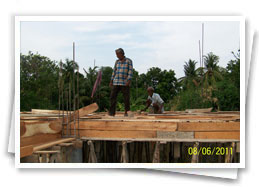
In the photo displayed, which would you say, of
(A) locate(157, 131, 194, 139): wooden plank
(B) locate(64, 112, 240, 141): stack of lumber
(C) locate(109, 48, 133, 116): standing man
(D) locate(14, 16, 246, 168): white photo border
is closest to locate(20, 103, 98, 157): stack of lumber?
(D) locate(14, 16, 246, 168): white photo border

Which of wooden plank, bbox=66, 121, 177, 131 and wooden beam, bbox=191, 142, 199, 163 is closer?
wooden beam, bbox=191, 142, 199, 163

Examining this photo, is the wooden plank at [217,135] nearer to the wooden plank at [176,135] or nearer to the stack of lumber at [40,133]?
the wooden plank at [176,135]

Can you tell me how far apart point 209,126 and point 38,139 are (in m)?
2.75

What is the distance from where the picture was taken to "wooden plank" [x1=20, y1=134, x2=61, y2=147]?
4645 millimetres

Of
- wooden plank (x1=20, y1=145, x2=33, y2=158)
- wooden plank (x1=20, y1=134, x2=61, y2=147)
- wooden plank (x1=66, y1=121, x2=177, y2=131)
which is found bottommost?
wooden plank (x1=20, y1=145, x2=33, y2=158)

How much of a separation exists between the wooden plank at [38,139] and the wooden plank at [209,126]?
209 cm

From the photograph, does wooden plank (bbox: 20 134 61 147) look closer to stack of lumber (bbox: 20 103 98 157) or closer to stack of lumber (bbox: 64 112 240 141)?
stack of lumber (bbox: 20 103 98 157)

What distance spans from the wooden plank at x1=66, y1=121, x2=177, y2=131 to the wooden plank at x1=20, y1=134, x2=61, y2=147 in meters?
0.46

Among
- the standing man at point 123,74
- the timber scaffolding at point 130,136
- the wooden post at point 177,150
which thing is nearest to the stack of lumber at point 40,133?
the timber scaffolding at point 130,136

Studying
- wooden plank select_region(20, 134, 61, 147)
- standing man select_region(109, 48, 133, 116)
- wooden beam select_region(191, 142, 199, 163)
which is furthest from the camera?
standing man select_region(109, 48, 133, 116)

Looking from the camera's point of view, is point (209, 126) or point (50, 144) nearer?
point (50, 144)

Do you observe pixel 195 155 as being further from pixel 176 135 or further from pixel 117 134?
pixel 117 134

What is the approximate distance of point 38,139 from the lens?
4.96 meters

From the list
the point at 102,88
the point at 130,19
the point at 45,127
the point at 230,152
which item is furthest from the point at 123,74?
the point at 102,88
